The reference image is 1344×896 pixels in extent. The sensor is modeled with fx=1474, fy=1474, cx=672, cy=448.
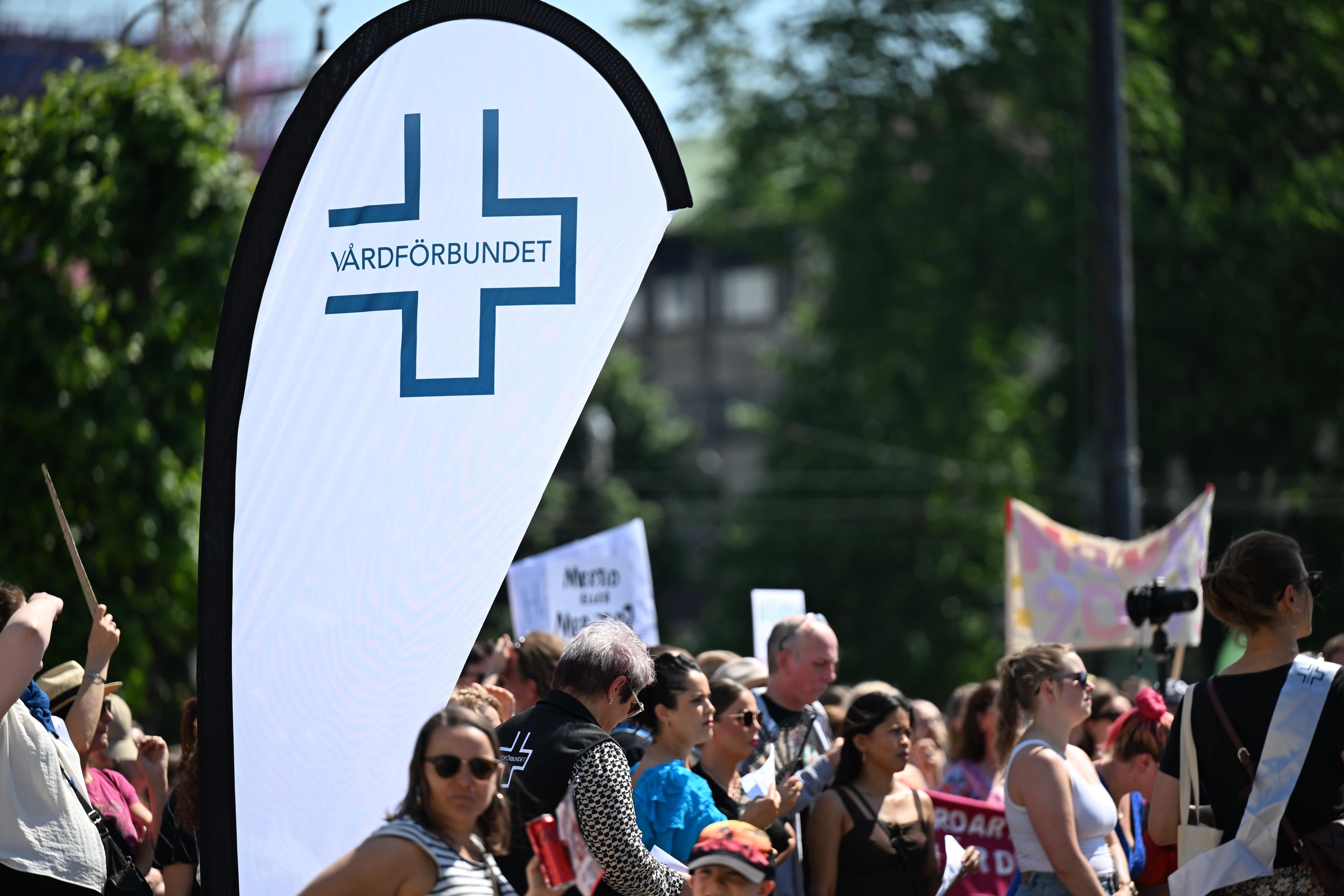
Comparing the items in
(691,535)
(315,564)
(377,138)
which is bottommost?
(691,535)

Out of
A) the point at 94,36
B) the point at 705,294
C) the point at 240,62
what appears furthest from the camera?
the point at 705,294

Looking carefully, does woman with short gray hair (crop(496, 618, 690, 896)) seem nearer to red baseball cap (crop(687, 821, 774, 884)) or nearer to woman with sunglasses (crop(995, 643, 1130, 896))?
red baseball cap (crop(687, 821, 774, 884))

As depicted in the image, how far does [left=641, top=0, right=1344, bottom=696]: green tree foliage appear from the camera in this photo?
62.5 ft

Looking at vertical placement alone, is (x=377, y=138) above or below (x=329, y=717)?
above

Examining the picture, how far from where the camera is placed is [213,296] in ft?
30.9

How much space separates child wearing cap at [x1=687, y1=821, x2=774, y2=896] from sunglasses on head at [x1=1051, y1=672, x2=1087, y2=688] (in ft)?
5.58

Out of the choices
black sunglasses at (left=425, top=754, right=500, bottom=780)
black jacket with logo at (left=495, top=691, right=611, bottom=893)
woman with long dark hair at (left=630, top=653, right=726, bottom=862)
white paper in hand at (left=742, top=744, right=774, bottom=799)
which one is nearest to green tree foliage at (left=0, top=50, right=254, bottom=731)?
white paper in hand at (left=742, top=744, right=774, bottom=799)

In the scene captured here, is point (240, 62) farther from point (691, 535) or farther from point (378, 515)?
point (691, 535)

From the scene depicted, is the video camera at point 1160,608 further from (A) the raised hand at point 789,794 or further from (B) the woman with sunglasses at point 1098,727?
(A) the raised hand at point 789,794

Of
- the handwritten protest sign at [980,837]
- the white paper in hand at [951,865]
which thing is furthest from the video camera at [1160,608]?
the white paper in hand at [951,865]

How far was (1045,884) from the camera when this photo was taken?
4684 mm

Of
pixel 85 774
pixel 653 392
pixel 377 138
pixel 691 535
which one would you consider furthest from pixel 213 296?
pixel 691 535

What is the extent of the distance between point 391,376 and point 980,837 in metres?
2.89

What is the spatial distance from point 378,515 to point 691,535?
44562mm
